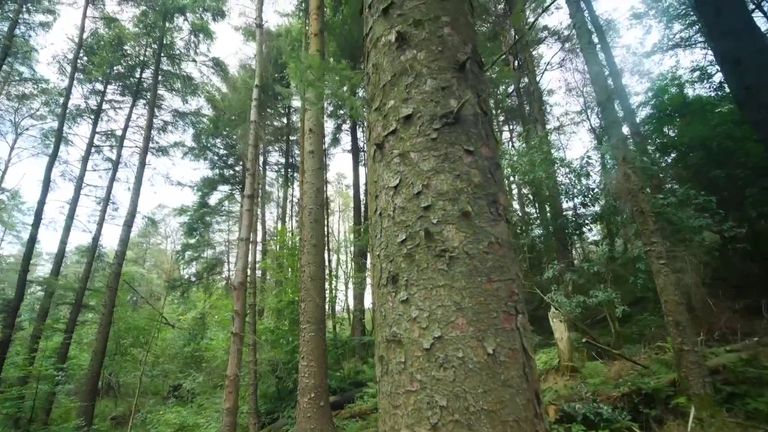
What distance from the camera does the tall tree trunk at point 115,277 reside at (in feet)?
26.9

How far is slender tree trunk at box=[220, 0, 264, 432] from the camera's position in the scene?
5125 mm

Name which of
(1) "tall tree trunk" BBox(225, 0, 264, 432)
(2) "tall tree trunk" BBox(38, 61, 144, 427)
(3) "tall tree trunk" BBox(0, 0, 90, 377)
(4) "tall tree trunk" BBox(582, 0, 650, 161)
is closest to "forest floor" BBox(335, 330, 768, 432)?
(4) "tall tree trunk" BBox(582, 0, 650, 161)

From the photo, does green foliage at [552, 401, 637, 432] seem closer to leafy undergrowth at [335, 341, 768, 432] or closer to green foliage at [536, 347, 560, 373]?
leafy undergrowth at [335, 341, 768, 432]

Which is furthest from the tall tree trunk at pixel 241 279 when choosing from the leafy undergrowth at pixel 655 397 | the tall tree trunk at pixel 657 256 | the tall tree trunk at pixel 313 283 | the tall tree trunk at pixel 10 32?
the tall tree trunk at pixel 10 32

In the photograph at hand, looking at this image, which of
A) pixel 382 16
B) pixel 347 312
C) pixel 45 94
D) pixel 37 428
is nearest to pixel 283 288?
pixel 347 312

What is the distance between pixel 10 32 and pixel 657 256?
12.5 m

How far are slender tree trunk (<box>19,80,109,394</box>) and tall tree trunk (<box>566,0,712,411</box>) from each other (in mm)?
9941

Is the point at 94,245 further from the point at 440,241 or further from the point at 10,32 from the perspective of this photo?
the point at 440,241

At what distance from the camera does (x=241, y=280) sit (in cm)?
548

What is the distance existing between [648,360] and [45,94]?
15.5 meters

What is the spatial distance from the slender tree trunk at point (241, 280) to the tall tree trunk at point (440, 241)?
198 inches

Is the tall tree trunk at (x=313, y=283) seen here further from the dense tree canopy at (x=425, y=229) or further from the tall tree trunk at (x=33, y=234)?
the tall tree trunk at (x=33, y=234)

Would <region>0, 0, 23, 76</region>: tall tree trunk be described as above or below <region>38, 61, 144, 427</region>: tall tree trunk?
above

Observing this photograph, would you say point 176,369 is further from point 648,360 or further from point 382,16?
point 382,16
